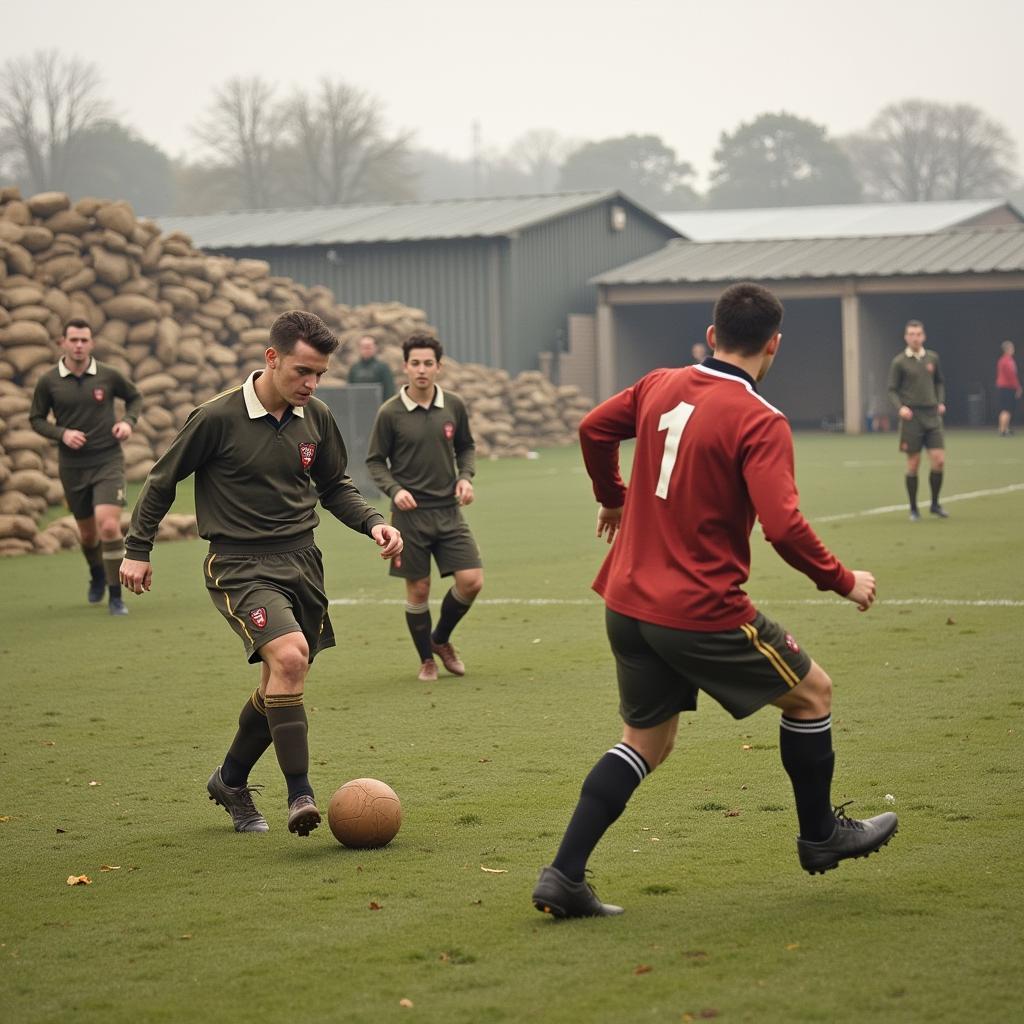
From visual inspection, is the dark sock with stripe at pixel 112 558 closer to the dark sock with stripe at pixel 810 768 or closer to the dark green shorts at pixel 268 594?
the dark green shorts at pixel 268 594

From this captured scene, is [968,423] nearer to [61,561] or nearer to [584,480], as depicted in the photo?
[584,480]

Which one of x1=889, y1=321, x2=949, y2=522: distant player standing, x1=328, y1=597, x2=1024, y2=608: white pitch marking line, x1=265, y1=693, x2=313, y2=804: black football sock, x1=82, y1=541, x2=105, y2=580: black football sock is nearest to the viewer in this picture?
x1=265, y1=693, x2=313, y2=804: black football sock

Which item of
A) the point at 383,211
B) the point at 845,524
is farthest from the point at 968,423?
Result: the point at 845,524

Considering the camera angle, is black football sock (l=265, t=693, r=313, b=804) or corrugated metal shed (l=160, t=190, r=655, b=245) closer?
black football sock (l=265, t=693, r=313, b=804)

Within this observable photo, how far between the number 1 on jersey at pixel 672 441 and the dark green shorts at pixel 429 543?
204 inches

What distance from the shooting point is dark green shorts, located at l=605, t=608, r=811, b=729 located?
5.12m

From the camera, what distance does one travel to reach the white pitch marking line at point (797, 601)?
40.7ft

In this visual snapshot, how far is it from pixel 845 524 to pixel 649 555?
14141 mm

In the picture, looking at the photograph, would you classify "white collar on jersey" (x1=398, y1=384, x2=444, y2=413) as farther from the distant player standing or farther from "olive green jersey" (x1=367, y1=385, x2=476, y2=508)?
the distant player standing

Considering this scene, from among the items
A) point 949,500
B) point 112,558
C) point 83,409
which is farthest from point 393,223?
point 112,558

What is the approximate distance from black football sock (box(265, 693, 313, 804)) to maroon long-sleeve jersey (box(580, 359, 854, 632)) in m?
1.70

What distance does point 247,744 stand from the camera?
6738 mm

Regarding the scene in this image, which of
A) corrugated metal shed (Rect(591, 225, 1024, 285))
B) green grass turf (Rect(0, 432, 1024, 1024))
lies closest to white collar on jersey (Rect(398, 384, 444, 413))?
green grass turf (Rect(0, 432, 1024, 1024))

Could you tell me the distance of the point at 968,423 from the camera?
4512 cm
